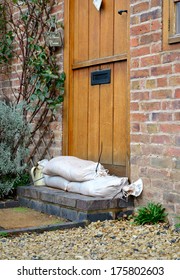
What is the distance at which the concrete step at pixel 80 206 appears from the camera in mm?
5062

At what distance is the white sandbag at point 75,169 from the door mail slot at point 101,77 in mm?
922

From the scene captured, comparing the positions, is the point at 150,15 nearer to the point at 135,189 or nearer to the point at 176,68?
the point at 176,68

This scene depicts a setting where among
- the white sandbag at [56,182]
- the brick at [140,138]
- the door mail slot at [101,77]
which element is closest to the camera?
the brick at [140,138]

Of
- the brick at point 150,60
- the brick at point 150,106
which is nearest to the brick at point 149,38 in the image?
the brick at point 150,60

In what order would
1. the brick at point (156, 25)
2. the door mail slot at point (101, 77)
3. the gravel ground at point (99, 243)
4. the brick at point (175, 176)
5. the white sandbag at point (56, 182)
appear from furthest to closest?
the door mail slot at point (101, 77) → the white sandbag at point (56, 182) → the brick at point (156, 25) → the brick at point (175, 176) → the gravel ground at point (99, 243)

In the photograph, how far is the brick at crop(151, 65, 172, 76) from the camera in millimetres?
4924

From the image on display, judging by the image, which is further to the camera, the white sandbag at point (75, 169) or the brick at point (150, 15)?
the white sandbag at point (75, 169)

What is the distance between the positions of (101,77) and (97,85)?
13cm

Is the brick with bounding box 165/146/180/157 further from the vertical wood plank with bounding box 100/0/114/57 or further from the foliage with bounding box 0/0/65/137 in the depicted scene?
the foliage with bounding box 0/0/65/137

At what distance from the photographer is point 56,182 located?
232 inches

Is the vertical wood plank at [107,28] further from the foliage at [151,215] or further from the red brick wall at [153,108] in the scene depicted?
the foliage at [151,215]

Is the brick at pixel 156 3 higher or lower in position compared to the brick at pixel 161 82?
higher
